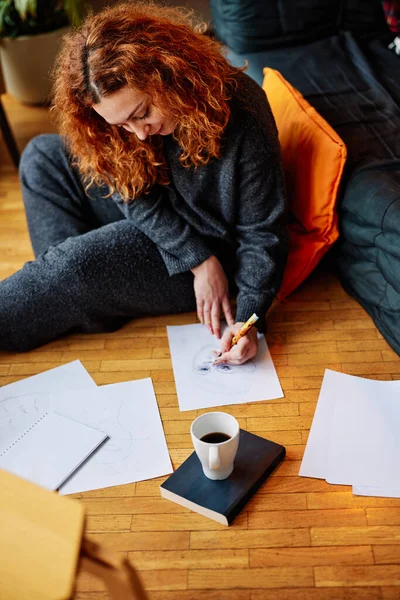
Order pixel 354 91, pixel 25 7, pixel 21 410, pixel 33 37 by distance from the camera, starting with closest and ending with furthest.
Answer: pixel 21 410 < pixel 354 91 < pixel 25 7 < pixel 33 37

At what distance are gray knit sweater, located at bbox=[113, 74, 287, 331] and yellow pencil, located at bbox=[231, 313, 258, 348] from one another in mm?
86

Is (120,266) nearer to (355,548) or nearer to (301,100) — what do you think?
(301,100)

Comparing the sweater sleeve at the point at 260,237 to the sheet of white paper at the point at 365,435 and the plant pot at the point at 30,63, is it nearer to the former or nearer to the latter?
the sheet of white paper at the point at 365,435

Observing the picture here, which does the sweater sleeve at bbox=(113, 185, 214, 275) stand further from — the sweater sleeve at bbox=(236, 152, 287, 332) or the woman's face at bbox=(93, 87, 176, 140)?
the woman's face at bbox=(93, 87, 176, 140)

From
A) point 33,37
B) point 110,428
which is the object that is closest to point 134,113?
point 110,428

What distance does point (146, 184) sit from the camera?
181 cm

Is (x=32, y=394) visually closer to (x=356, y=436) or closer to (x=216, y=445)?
(x=216, y=445)

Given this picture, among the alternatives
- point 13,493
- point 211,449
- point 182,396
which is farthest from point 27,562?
point 182,396

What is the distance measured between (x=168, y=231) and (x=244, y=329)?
1.11ft

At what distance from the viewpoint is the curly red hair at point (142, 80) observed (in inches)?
58.4

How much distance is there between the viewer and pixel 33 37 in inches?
116

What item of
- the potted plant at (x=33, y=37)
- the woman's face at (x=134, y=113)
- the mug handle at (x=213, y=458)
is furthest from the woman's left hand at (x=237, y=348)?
the potted plant at (x=33, y=37)

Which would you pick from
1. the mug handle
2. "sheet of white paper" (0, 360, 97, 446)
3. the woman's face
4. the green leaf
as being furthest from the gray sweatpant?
the green leaf

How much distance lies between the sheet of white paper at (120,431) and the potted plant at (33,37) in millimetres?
1645
